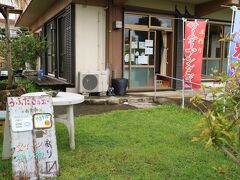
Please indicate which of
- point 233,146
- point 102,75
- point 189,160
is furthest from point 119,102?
point 233,146

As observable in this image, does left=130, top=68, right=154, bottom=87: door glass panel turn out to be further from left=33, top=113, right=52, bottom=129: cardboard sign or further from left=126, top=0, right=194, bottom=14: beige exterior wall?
left=33, top=113, right=52, bottom=129: cardboard sign

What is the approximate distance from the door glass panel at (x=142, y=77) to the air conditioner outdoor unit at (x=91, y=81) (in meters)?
1.40

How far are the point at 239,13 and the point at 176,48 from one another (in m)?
4.14

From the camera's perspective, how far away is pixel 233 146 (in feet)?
6.74

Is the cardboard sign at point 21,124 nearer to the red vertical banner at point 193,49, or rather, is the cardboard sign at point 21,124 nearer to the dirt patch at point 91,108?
the dirt patch at point 91,108

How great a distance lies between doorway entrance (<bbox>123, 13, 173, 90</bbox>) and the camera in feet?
28.6

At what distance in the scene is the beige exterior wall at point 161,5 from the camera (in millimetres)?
8539

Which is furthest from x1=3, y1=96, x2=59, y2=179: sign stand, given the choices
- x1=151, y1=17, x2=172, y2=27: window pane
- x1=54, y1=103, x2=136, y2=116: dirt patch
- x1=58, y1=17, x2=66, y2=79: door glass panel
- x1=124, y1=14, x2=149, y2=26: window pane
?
x1=58, y1=17, x2=66, y2=79: door glass panel

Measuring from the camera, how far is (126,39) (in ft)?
28.5

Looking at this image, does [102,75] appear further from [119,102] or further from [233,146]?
[233,146]

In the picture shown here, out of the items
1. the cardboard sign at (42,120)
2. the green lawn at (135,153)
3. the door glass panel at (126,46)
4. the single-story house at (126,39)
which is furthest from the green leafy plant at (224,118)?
the door glass panel at (126,46)

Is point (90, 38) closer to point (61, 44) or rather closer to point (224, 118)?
point (61, 44)

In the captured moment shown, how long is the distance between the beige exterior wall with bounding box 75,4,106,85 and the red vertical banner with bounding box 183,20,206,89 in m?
2.70

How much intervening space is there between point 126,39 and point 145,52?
82cm
